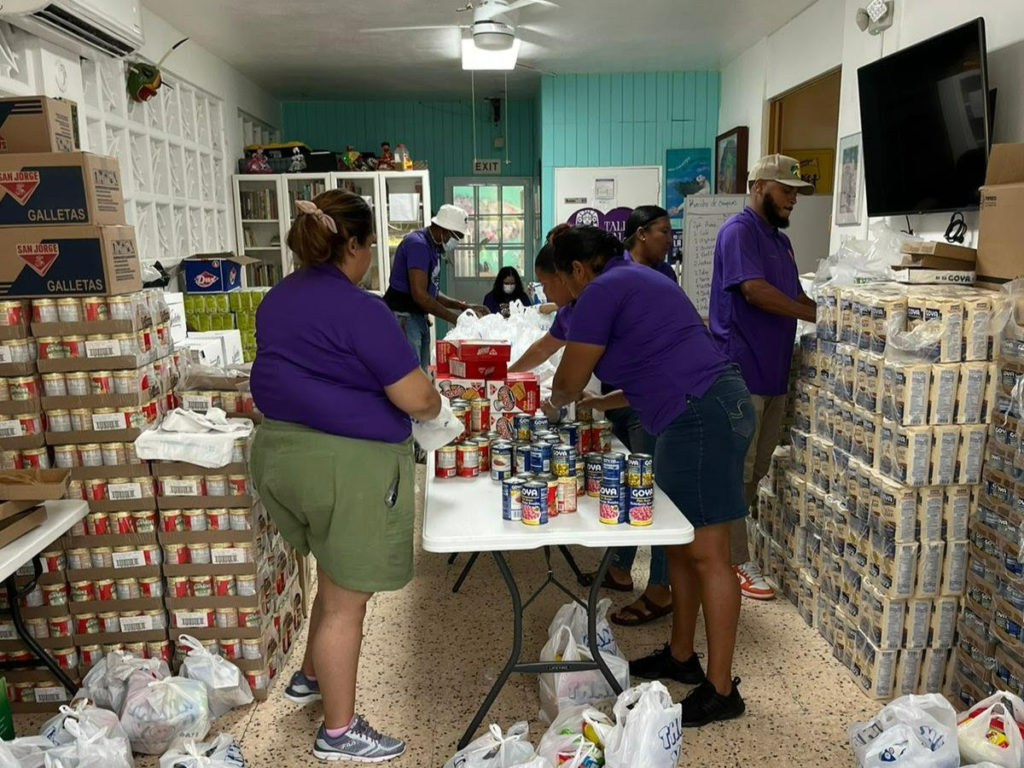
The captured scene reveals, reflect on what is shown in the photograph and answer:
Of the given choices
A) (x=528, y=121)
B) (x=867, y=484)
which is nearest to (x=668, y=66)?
(x=528, y=121)

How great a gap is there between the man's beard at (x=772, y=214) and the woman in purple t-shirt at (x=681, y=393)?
116 centimetres

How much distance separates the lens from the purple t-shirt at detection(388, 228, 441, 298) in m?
4.84

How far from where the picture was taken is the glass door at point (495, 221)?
8.73 metres

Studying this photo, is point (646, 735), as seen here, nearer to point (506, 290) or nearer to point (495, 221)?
point (506, 290)

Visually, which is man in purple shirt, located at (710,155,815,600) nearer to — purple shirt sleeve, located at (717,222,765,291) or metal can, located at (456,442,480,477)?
purple shirt sleeve, located at (717,222,765,291)

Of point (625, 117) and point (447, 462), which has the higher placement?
point (625, 117)

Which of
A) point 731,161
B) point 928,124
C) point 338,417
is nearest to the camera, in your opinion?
point 338,417

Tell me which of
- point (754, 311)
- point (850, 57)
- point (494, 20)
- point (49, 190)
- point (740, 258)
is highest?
point (494, 20)

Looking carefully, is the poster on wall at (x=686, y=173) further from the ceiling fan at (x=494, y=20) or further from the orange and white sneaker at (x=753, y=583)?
the orange and white sneaker at (x=753, y=583)

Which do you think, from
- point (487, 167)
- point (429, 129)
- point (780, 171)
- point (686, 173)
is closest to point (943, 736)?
point (780, 171)

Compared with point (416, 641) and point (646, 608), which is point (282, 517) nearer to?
point (416, 641)

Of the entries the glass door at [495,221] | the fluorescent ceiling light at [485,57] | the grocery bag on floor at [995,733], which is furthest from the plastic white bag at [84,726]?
the glass door at [495,221]

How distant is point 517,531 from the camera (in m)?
1.87

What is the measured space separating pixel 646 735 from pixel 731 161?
5483 mm
